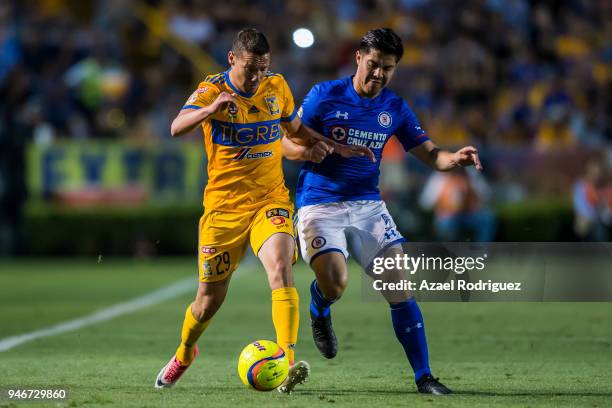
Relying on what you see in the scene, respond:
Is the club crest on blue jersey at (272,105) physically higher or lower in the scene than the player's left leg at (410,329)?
higher

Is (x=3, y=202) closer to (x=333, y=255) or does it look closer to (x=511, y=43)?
(x=511, y=43)

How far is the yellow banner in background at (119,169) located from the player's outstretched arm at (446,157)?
38.2 ft

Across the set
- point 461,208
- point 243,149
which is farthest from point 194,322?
point 461,208

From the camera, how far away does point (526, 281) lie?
945cm

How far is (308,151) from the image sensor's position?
7848 millimetres

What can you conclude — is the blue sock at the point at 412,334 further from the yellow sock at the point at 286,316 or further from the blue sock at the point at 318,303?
the blue sock at the point at 318,303

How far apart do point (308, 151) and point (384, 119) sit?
0.59m

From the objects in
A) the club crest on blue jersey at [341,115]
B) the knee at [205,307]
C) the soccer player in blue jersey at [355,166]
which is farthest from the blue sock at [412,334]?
the club crest on blue jersey at [341,115]

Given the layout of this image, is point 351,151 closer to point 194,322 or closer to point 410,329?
point 410,329

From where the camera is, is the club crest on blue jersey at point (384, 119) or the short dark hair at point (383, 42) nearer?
the short dark hair at point (383, 42)

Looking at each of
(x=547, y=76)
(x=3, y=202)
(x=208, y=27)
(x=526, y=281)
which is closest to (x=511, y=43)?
(x=547, y=76)

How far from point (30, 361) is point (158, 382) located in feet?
5.17

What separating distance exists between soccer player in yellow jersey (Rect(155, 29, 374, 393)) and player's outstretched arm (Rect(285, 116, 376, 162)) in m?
0.11

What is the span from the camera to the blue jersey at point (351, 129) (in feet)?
26.5
